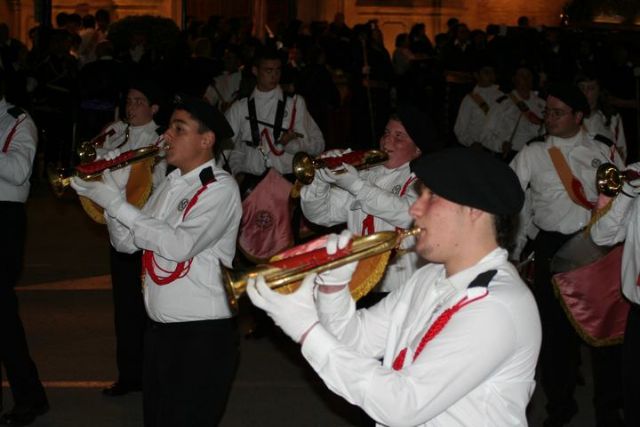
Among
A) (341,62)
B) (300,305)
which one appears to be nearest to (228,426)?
(300,305)

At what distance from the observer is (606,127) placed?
10.3 metres

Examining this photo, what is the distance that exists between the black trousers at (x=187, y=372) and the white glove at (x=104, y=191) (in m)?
0.61

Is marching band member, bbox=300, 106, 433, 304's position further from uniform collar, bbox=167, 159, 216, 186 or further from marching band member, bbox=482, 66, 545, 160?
marching band member, bbox=482, 66, 545, 160

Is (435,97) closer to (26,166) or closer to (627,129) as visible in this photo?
(627,129)

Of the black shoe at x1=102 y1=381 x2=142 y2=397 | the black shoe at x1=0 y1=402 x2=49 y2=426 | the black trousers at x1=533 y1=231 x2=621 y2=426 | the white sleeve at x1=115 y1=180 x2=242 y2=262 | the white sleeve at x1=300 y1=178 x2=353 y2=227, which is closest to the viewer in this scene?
the white sleeve at x1=115 y1=180 x2=242 y2=262

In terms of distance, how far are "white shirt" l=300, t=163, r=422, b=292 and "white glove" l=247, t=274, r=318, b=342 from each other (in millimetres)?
2712

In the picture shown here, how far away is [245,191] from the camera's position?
948 cm

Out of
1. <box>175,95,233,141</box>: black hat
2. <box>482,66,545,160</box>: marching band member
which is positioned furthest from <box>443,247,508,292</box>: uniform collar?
<box>482,66,545,160</box>: marching band member

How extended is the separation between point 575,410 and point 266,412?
1.95m

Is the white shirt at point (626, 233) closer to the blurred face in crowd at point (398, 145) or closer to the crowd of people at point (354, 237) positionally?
the crowd of people at point (354, 237)

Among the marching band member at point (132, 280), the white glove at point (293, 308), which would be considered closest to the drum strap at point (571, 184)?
the marching band member at point (132, 280)

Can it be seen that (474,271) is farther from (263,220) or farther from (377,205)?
(263,220)

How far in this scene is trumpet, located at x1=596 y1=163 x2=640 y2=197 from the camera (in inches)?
249

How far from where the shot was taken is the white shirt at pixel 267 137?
377 inches
